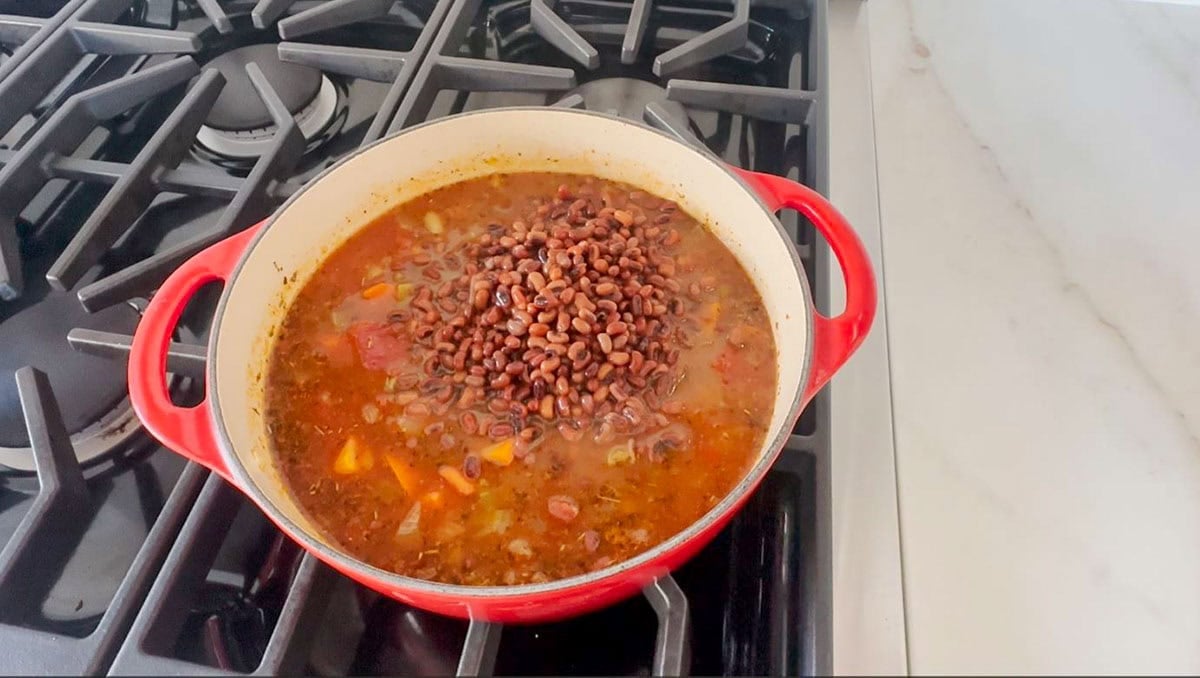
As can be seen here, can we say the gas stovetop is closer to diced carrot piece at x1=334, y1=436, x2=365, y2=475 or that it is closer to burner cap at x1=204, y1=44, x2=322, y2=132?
burner cap at x1=204, y1=44, x2=322, y2=132

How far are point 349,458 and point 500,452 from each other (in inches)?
7.6

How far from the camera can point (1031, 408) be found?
2.92 feet

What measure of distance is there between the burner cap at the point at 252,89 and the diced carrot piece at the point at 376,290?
0.38m

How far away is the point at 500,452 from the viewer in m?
1.03

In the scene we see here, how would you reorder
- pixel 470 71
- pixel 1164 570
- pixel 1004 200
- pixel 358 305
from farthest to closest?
pixel 470 71 < pixel 358 305 < pixel 1004 200 < pixel 1164 570

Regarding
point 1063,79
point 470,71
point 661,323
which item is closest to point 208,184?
point 470,71

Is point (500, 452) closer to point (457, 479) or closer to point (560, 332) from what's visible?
point (457, 479)

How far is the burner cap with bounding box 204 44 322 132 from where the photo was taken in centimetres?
138

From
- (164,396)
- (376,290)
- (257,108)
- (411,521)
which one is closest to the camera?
(164,396)

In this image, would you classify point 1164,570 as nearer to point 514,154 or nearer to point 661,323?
point 661,323

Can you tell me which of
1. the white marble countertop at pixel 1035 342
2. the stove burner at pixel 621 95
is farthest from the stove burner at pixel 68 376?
the white marble countertop at pixel 1035 342

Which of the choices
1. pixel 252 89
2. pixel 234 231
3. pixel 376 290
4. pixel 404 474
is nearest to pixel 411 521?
pixel 404 474

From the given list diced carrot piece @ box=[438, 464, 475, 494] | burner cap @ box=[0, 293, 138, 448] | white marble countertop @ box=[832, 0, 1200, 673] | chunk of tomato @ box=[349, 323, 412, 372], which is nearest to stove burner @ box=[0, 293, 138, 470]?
burner cap @ box=[0, 293, 138, 448]

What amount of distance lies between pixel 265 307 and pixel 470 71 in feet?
1.63
